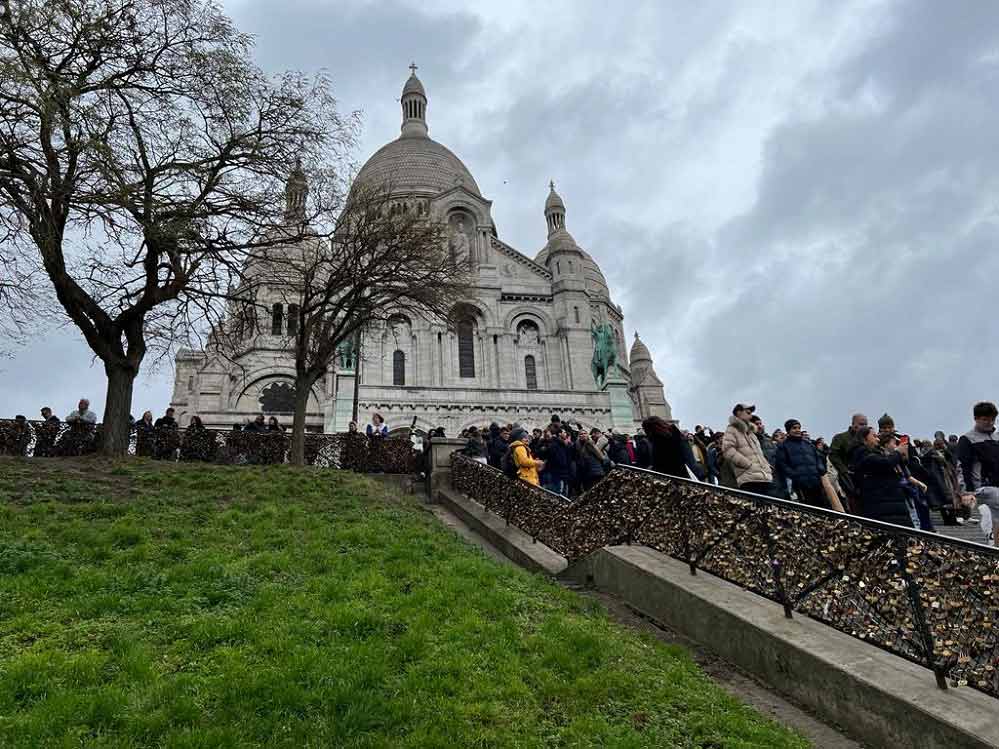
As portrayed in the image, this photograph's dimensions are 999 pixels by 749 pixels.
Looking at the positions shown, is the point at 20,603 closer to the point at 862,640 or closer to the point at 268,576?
the point at 268,576

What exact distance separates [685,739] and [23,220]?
1268 centimetres

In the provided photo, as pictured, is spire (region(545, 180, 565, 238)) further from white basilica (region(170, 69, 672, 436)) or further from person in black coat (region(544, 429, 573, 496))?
person in black coat (region(544, 429, 573, 496))

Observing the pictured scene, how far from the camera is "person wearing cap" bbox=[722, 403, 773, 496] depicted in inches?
299

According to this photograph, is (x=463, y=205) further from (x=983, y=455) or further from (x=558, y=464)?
(x=983, y=455)

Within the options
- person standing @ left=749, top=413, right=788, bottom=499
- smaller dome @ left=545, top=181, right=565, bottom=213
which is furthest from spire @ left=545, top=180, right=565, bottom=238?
person standing @ left=749, top=413, right=788, bottom=499

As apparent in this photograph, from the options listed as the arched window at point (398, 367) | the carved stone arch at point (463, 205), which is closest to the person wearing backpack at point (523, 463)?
the arched window at point (398, 367)

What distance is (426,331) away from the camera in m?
34.8

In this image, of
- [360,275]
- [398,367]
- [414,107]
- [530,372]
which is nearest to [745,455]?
[360,275]

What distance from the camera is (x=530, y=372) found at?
36062 millimetres

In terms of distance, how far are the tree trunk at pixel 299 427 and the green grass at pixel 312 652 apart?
6.91 metres

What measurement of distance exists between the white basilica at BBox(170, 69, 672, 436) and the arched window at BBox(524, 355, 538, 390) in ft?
0.26

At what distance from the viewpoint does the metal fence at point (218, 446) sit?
14273 millimetres

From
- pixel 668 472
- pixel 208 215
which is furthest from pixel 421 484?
pixel 668 472

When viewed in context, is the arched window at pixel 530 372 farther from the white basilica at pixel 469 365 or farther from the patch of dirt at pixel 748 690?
the patch of dirt at pixel 748 690
